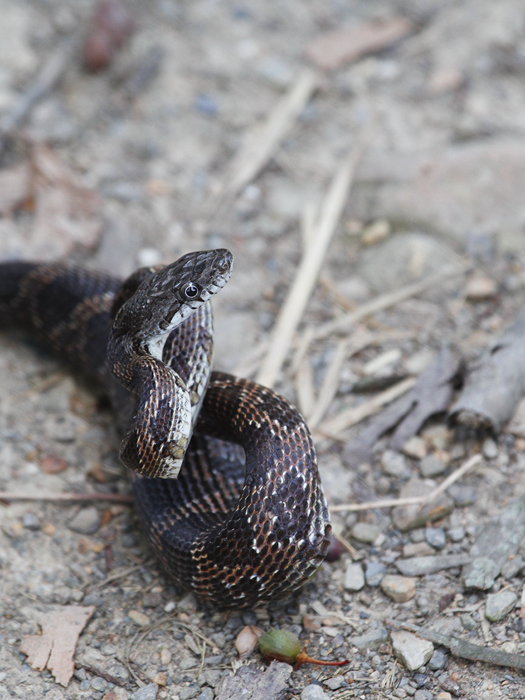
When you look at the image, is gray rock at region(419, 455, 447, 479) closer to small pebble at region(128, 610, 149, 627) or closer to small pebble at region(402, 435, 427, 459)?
small pebble at region(402, 435, 427, 459)

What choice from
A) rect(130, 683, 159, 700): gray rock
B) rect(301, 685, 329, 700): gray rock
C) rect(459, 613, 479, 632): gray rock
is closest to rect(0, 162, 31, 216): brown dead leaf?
rect(130, 683, 159, 700): gray rock

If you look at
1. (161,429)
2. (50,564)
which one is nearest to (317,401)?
(161,429)

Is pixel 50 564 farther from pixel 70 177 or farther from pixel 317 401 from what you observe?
pixel 70 177

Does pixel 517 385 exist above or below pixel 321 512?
above

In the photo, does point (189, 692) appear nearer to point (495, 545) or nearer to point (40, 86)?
point (495, 545)

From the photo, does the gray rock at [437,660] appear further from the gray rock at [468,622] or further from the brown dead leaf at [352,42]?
the brown dead leaf at [352,42]

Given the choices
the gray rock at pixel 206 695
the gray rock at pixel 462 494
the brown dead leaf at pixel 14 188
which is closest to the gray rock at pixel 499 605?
the gray rock at pixel 462 494
